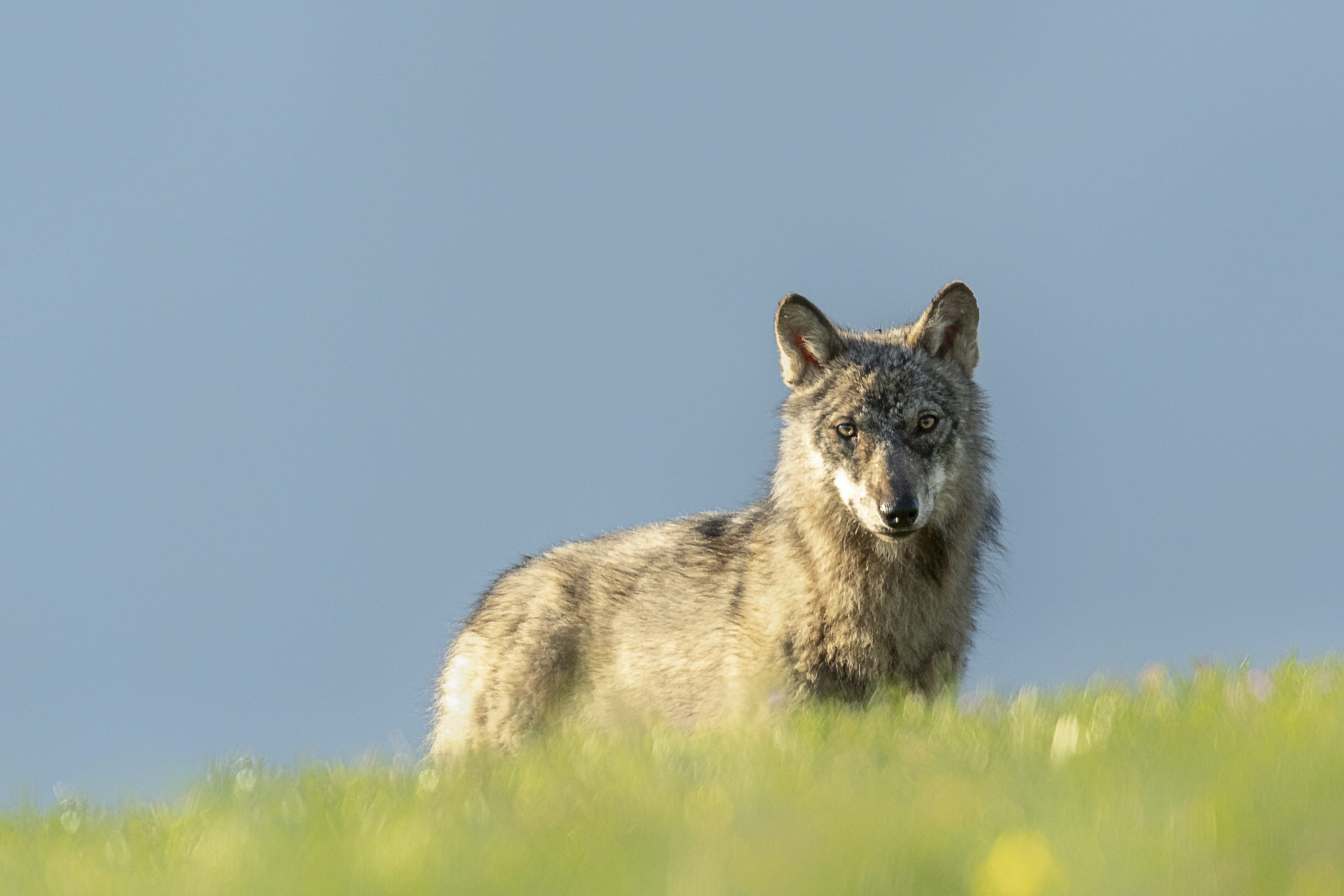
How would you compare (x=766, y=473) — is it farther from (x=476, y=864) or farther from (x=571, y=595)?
(x=476, y=864)

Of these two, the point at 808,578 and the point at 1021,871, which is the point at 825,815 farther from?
the point at 808,578

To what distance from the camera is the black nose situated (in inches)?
303

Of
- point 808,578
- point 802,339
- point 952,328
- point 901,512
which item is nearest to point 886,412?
point 901,512

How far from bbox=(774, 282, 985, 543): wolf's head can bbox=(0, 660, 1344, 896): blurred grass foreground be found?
213 cm

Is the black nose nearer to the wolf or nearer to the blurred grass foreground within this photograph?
the wolf

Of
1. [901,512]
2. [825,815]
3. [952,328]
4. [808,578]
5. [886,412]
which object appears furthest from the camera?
[952,328]

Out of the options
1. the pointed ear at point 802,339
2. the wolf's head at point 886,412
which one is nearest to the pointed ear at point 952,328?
the wolf's head at point 886,412

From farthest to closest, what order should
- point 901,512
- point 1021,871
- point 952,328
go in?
point 952,328 → point 901,512 → point 1021,871

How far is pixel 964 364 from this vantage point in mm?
9016

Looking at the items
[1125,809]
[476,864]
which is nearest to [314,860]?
[476,864]

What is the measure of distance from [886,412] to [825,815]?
4.67 m

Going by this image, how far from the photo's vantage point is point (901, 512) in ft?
25.2

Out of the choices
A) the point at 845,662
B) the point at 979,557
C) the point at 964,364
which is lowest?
the point at 845,662

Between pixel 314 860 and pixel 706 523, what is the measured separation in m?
5.95
